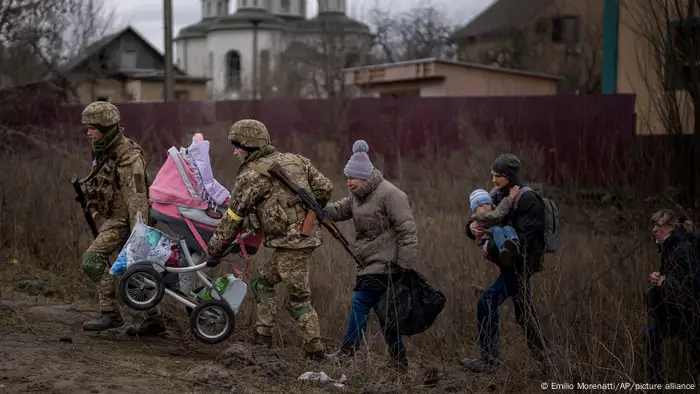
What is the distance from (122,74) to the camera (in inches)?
1091

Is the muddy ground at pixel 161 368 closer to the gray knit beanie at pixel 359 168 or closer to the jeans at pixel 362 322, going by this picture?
the jeans at pixel 362 322

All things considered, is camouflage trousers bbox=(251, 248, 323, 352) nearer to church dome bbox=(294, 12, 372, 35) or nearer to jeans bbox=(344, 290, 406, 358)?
jeans bbox=(344, 290, 406, 358)

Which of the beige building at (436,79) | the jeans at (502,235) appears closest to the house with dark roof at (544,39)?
the beige building at (436,79)

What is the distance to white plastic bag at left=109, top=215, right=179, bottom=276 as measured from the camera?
21.8ft

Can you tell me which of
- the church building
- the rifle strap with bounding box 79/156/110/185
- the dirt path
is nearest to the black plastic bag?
the dirt path

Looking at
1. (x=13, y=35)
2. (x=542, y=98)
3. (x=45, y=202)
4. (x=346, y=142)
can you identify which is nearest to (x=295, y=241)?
(x=45, y=202)

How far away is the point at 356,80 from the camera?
91.4 ft

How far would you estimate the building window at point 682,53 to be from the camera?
430 inches

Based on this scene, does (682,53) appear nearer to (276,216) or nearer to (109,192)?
(276,216)

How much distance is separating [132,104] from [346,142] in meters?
5.71

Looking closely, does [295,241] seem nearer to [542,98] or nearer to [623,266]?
[623,266]

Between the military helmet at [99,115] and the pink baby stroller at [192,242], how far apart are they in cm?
60

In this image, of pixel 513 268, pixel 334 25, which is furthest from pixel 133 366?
pixel 334 25

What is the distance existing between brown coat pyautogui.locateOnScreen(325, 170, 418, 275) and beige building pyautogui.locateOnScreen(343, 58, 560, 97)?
19055 mm
